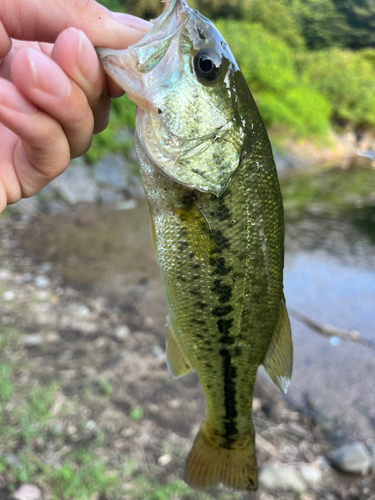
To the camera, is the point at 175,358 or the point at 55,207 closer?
the point at 175,358

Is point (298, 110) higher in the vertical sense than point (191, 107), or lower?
lower

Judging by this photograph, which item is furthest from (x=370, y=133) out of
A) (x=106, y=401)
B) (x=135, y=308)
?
(x=106, y=401)

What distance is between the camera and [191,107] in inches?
52.3

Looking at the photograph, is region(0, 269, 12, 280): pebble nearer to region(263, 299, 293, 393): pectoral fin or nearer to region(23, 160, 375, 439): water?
region(23, 160, 375, 439): water

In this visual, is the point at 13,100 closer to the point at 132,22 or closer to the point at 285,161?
the point at 132,22

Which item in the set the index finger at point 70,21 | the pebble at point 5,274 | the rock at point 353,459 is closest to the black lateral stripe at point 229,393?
the index finger at point 70,21

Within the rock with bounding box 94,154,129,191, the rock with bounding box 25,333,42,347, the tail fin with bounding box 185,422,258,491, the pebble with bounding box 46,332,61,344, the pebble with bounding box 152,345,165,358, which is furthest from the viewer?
the rock with bounding box 94,154,129,191

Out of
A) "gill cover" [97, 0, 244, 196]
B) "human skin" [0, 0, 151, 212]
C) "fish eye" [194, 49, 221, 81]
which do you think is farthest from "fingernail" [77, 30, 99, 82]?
"fish eye" [194, 49, 221, 81]

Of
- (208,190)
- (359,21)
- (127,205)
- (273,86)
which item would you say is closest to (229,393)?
(208,190)

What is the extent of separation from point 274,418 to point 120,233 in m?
4.34

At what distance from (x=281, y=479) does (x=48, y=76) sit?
280cm

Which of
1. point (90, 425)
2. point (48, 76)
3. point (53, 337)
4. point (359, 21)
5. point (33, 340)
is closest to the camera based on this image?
point (48, 76)

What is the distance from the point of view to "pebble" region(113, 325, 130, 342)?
366cm

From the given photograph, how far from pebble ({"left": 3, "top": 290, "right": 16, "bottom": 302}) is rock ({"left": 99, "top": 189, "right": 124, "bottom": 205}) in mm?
4244
